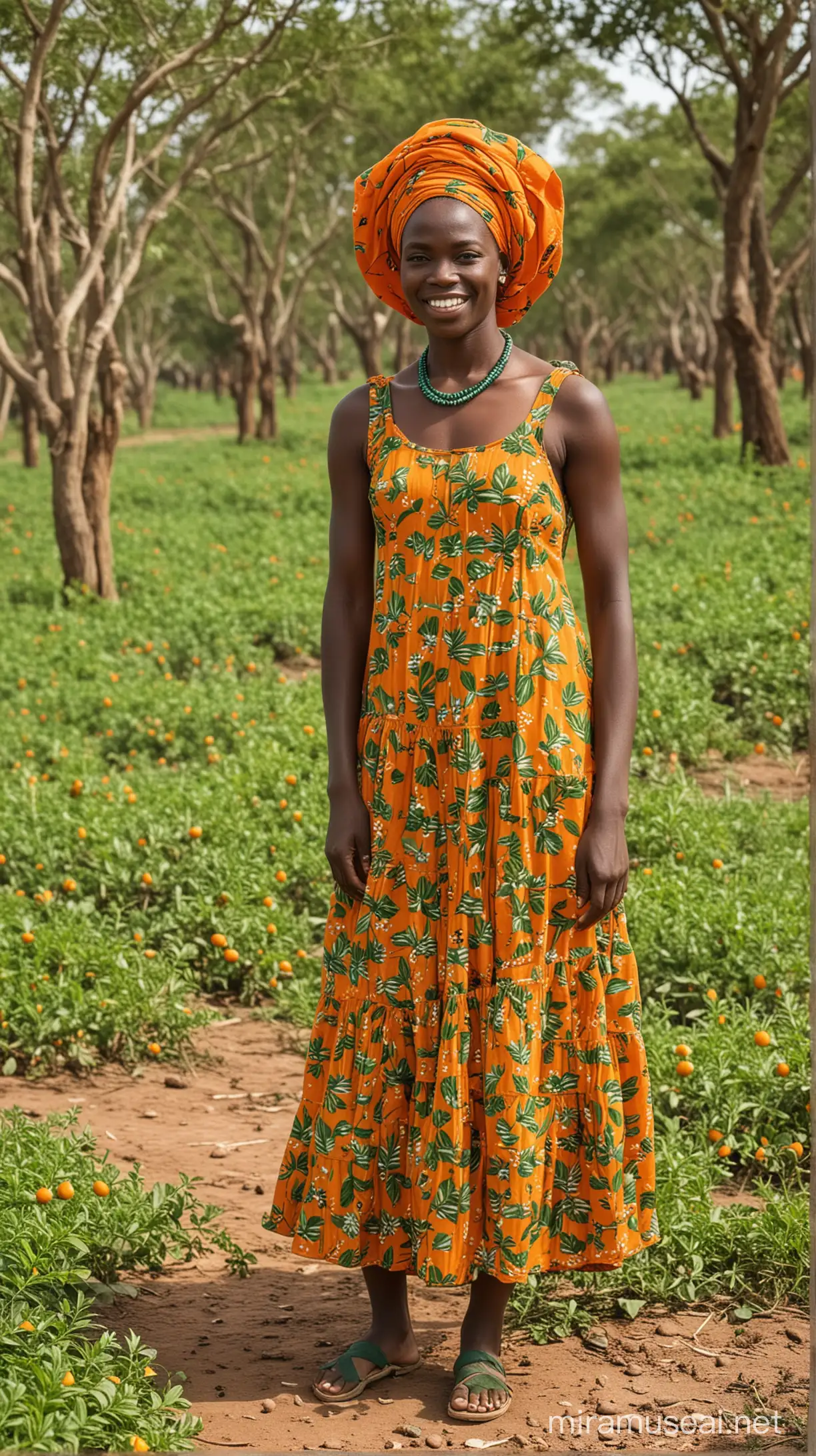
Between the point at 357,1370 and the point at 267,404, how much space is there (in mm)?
21192

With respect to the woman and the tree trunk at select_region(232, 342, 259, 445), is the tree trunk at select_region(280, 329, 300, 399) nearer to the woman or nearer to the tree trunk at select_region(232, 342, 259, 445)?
the tree trunk at select_region(232, 342, 259, 445)

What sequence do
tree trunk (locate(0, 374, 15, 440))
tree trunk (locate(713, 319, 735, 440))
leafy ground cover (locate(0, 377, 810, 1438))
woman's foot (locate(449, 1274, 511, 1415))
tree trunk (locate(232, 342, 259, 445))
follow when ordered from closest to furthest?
1. woman's foot (locate(449, 1274, 511, 1415))
2. leafy ground cover (locate(0, 377, 810, 1438))
3. tree trunk (locate(713, 319, 735, 440))
4. tree trunk (locate(232, 342, 259, 445))
5. tree trunk (locate(0, 374, 15, 440))

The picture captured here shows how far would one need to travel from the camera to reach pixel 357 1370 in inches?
116

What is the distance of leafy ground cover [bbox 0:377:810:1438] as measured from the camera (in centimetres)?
393

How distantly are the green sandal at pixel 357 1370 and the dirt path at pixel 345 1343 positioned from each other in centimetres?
3

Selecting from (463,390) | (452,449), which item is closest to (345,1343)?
(452,449)

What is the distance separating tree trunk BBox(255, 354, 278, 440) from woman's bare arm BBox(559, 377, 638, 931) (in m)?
20.5

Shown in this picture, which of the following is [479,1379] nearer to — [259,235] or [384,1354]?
[384,1354]

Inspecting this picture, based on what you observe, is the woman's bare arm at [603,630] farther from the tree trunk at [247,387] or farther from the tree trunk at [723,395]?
the tree trunk at [247,387]

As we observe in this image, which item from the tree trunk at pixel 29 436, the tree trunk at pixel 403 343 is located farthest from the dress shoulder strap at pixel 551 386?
the tree trunk at pixel 403 343

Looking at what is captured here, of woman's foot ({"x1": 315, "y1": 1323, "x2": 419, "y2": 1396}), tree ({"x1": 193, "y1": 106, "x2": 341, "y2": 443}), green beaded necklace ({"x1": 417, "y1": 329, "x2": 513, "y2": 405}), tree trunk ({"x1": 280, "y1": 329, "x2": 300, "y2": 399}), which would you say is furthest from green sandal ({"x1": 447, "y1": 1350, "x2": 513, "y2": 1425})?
tree trunk ({"x1": 280, "y1": 329, "x2": 300, "y2": 399})

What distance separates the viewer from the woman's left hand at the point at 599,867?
276 cm

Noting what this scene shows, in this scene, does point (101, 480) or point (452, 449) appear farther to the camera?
point (101, 480)

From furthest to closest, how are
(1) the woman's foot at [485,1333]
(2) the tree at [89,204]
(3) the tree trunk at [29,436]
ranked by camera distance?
Result: (3) the tree trunk at [29,436] → (2) the tree at [89,204] → (1) the woman's foot at [485,1333]
